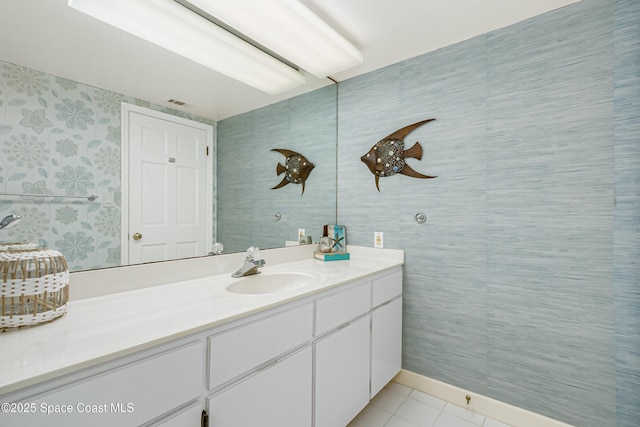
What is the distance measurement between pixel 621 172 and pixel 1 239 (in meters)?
2.50

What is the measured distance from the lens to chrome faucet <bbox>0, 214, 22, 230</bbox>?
938 mm

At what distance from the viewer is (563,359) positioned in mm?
1519

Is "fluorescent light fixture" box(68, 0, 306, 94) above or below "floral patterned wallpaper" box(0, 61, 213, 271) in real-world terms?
above

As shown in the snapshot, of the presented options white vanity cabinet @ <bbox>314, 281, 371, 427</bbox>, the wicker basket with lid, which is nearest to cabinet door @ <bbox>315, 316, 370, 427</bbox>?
white vanity cabinet @ <bbox>314, 281, 371, 427</bbox>

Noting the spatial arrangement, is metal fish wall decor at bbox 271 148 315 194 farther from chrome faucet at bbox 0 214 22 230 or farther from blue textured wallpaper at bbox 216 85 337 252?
chrome faucet at bbox 0 214 22 230

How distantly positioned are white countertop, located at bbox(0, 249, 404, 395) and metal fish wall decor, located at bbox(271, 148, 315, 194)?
33.8 inches

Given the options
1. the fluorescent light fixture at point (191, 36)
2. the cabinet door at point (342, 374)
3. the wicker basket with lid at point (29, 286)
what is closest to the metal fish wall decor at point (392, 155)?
the fluorescent light fixture at point (191, 36)

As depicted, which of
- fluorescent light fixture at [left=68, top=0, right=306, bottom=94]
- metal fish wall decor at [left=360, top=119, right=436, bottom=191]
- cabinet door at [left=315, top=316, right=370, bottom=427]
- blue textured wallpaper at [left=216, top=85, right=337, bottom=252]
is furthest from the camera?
metal fish wall decor at [left=360, top=119, right=436, bottom=191]

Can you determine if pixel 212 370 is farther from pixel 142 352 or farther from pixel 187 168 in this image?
pixel 187 168

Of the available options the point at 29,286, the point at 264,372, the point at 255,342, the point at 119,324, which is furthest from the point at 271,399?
the point at 29,286

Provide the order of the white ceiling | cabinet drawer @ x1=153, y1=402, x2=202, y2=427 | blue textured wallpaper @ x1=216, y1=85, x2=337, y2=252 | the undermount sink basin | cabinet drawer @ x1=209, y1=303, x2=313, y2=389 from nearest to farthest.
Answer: cabinet drawer @ x1=153, y1=402, x2=202, y2=427, cabinet drawer @ x1=209, y1=303, x2=313, y2=389, the white ceiling, the undermount sink basin, blue textured wallpaper @ x1=216, y1=85, x2=337, y2=252

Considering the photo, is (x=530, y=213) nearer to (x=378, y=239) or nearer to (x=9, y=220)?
(x=378, y=239)

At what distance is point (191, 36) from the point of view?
4.66 ft

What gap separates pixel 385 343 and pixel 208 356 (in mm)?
1244
